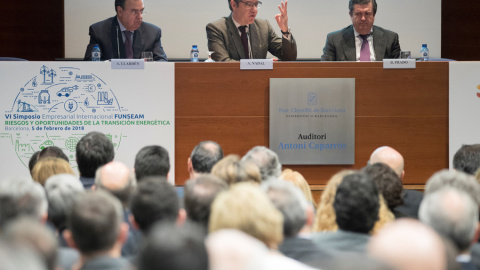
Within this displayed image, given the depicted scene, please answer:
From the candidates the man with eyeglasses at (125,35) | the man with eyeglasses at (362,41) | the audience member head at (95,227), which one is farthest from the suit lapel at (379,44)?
the audience member head at (95,227)

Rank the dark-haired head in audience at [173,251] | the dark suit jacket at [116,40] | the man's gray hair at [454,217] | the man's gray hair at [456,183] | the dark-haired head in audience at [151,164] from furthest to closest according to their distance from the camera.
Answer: the dark suit jacket at [116,40] → the dark-haired head in audience at [151,164] → the man's gray hair at [456,183] → the man's gray hair at [454,217] → the dark-haired head in audience at [173,251]

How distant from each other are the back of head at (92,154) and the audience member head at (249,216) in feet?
6.84

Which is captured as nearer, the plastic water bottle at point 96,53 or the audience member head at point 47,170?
the audience member head at point 47,170

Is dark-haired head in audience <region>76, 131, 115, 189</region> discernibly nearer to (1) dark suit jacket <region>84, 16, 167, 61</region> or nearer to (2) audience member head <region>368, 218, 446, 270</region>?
(1) dark suit jacket <region>84, 16, 167, 61</region>

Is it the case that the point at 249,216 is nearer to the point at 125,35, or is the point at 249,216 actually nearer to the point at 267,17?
the point at 125,35

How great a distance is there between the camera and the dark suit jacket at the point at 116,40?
6.16 metres

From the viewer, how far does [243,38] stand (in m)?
6.34

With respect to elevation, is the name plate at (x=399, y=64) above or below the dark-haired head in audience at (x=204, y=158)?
above

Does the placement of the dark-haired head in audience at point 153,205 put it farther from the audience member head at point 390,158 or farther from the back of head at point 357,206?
the audience member head at point 390,158

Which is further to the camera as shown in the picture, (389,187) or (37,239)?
(389,187)

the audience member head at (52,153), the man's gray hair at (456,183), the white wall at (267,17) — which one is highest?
the white wall at (267,17)

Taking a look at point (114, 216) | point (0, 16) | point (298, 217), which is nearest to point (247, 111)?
point (298, 217)

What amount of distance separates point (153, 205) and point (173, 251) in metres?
0.92

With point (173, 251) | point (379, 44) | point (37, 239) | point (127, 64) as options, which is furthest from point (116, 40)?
point (173, 251)
